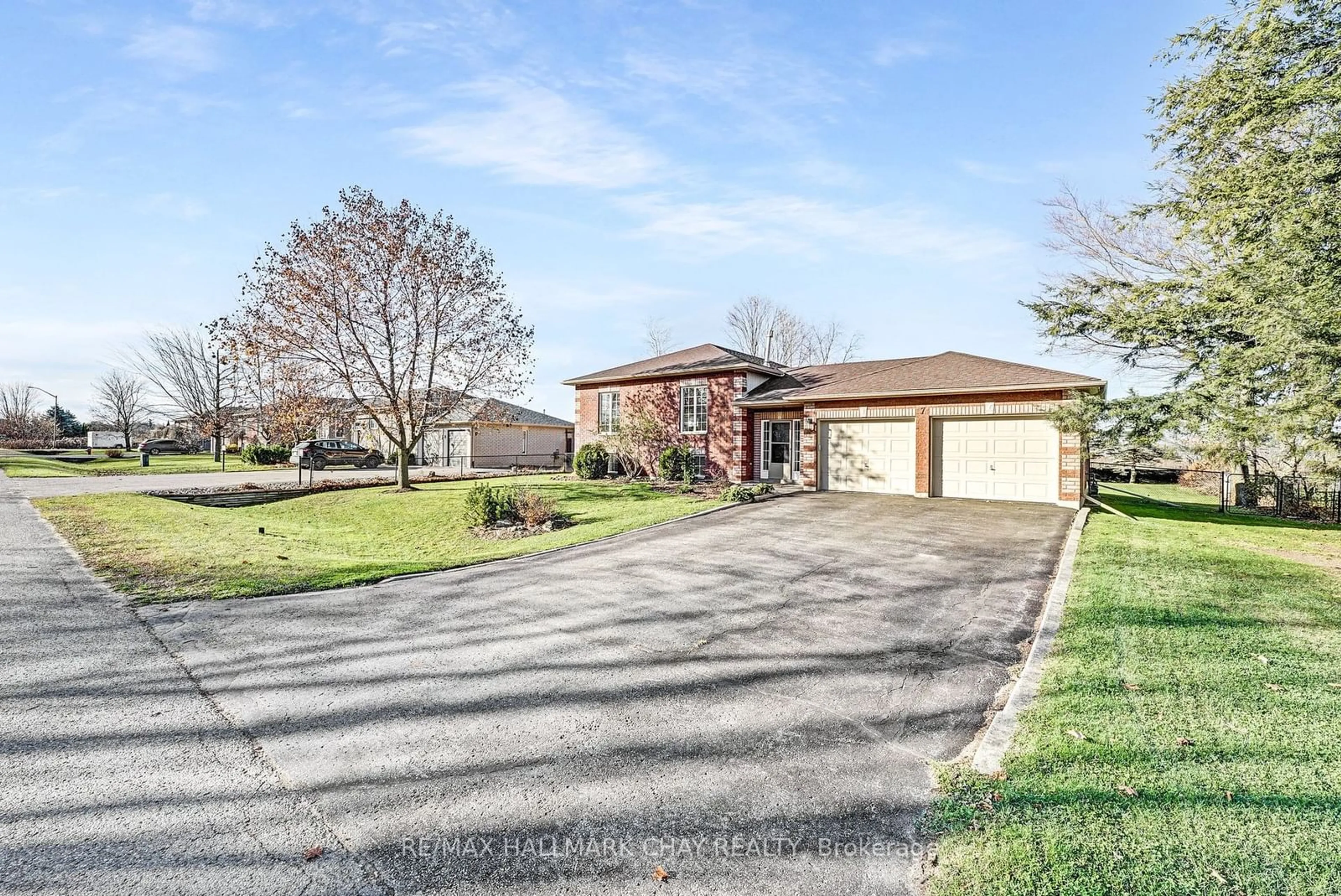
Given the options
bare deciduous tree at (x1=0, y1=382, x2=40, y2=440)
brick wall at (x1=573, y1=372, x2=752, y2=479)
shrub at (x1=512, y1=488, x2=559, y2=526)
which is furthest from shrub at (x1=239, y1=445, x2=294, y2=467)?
bare deciduous tree at (x1=0, y1=382, x2=40, y2=440)

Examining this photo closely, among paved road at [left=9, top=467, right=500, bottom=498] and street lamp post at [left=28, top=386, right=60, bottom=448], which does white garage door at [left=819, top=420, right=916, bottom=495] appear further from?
street lamp post at [left=28, top=386, right=60, bottom=448]

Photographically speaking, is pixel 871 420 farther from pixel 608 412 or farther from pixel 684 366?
pixel 608 412

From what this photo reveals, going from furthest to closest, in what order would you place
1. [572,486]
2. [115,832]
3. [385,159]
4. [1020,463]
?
[572,486] → [1020,463] → [385,159] → [115,832]

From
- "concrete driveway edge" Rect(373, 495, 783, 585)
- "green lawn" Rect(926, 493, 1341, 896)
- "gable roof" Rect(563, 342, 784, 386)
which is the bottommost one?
"green lawn" Rect(926, 493, 1341, 896)

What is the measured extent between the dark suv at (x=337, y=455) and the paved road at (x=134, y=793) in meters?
27.5

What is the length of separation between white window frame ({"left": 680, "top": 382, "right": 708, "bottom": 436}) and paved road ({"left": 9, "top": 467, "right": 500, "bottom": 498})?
40.0 feet

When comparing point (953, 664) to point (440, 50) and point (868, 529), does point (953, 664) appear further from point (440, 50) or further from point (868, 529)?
point (440, 50)

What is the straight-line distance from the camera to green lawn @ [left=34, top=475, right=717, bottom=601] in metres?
7.53

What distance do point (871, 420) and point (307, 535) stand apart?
46.5ft

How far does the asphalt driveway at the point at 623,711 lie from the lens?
106 inches

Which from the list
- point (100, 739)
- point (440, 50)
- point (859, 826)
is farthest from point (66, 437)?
point (859, 826)

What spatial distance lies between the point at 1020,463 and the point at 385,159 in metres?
15.9

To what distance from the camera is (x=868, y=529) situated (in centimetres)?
1129

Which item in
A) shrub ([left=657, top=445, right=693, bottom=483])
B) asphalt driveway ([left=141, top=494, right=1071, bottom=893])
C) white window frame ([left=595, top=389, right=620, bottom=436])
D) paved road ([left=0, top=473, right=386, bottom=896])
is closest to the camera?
paved road ([left=0, top=473, right=386, bottom=896])
